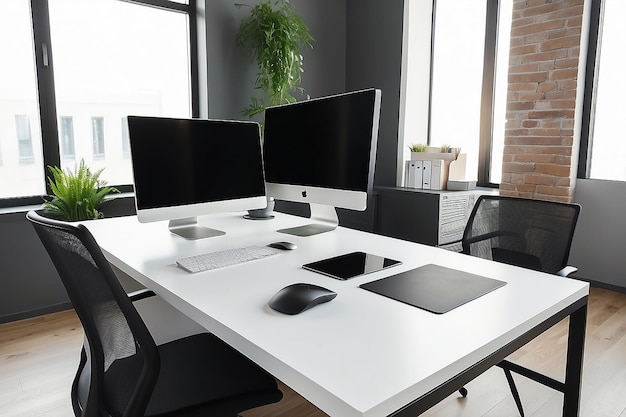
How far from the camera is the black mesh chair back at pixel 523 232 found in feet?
5.53

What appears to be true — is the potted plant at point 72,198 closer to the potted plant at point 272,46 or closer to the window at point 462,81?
the potted plant at point 272,46

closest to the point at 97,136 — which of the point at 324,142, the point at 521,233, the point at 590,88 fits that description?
the point at 324,142

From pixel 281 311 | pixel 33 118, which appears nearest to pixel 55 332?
pixel 33 118

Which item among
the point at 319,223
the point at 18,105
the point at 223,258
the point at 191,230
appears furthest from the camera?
the point at 18,105

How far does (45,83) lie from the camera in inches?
113

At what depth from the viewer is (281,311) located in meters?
0.98

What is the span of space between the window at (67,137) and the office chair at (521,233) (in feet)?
8.56

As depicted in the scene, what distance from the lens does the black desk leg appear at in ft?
4.07

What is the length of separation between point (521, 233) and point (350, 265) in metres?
0.86

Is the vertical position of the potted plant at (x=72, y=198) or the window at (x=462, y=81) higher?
the window at (x=462, y=81)

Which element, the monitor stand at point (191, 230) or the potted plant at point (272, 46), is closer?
the monitor stand at point (191, 230)

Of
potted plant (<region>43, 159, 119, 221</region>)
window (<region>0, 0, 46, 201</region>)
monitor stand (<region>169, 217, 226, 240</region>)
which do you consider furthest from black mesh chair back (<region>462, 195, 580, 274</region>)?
window (<region>0, 0, 46, 201</region>)

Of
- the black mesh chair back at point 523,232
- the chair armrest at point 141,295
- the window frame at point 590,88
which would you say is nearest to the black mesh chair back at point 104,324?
the chair armrest at point 141,295

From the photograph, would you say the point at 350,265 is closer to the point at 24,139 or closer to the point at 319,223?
the point at 319,223
